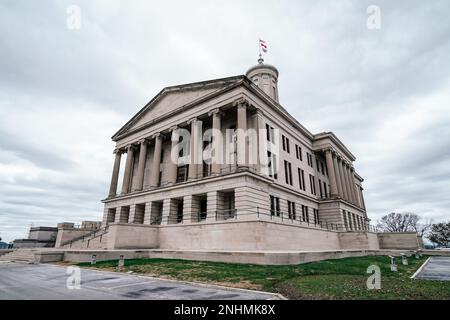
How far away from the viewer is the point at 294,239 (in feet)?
75.0

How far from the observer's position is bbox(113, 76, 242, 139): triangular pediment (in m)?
29.9

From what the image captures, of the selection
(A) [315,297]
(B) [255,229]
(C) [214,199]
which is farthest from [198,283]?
(C) [214,199]

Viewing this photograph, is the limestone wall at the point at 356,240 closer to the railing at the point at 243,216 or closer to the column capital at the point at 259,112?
the railing at the point at 243,216

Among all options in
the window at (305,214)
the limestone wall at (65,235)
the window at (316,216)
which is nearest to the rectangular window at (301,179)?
the window at (305,214)

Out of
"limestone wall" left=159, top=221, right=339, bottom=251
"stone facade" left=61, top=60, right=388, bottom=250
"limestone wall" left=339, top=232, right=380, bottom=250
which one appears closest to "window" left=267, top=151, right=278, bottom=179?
"stone facade" left=61, top=60, right=388, bottom=250

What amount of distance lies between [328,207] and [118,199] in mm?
30874

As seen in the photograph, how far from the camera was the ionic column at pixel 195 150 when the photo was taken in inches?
1078

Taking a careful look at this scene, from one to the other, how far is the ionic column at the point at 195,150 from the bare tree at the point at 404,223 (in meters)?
82.9

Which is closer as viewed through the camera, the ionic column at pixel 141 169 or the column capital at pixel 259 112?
the column capital at pixel 259 112

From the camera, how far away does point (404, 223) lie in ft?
273
